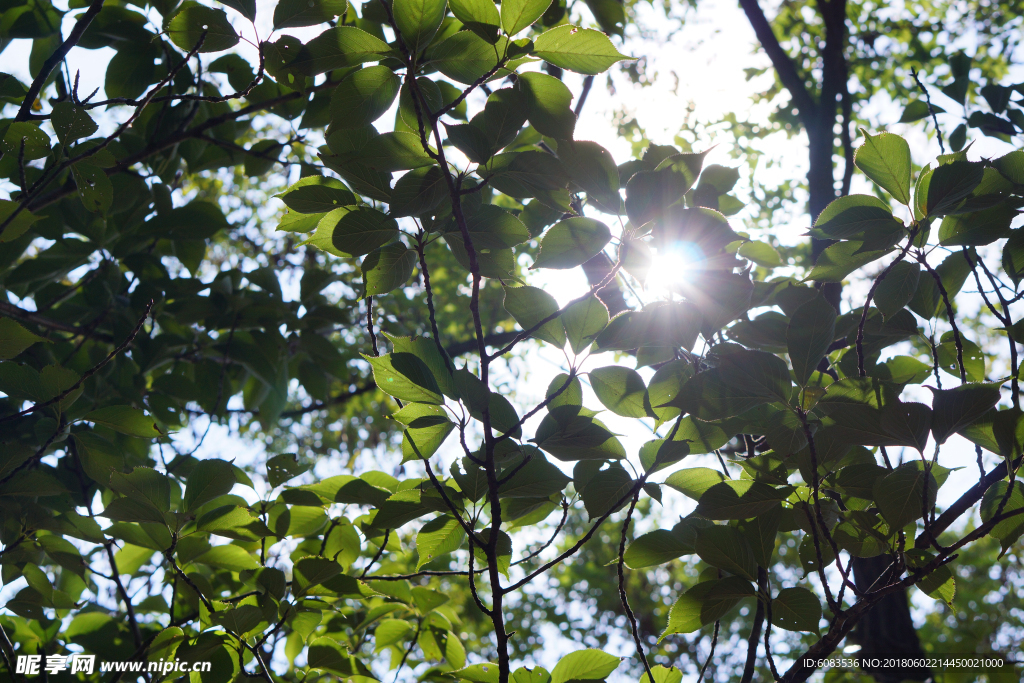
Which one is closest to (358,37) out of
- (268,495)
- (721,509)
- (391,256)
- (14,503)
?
(391,256)

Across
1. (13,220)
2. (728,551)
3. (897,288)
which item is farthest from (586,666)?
(13,220)

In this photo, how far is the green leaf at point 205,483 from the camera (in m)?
1.26

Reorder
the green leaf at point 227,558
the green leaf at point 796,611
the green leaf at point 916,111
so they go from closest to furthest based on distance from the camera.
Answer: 1. the green leaf at point 796,611
2. the green leaf at point 227,558
3. the green leaf at point 916,111

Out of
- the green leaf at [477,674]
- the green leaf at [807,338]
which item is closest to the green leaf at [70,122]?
the green leaf at [477,674]

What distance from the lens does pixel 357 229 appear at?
0.96 m

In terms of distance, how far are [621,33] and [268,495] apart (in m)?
1.53

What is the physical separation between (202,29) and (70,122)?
1.25 ft

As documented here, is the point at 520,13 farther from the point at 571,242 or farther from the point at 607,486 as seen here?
the point at 607,486

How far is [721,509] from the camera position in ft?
3.33

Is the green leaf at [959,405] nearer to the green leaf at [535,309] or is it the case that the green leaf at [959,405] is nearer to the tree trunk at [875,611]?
the green leaf at [535,309]

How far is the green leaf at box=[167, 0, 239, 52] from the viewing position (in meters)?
1.35

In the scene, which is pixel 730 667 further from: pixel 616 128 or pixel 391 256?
pixel 391 256

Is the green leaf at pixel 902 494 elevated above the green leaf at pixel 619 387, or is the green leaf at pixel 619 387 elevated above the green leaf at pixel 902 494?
the green leaf at pixel 619 387

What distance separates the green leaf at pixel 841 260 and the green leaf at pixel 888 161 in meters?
0.09
